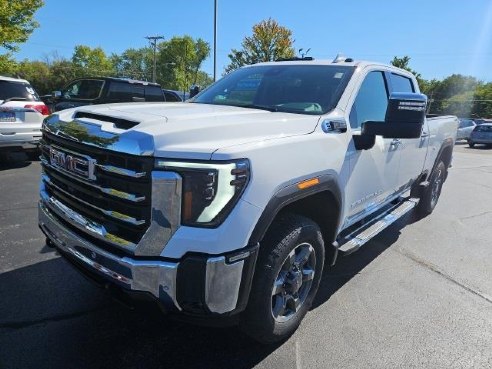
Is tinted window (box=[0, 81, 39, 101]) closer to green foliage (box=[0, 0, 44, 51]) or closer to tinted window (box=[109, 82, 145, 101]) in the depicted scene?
tinted window (box=[109, 82, 145, 101])

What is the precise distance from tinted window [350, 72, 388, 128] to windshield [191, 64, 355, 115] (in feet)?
0.66

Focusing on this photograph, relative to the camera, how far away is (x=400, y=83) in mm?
4621

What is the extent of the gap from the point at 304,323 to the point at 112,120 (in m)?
2.02

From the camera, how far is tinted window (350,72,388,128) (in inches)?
133

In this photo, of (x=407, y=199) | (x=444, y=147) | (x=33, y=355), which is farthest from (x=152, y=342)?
(x=444, y=147)

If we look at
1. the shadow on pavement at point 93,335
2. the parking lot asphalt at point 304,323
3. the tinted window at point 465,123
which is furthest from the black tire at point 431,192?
the tinted window at point 465,123

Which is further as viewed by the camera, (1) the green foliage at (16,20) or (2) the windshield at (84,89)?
(1) the green foliage at (16,20)

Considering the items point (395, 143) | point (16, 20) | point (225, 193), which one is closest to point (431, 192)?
point (395, 143)

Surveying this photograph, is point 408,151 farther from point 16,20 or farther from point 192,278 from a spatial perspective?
point 16,20

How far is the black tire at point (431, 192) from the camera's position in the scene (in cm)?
599

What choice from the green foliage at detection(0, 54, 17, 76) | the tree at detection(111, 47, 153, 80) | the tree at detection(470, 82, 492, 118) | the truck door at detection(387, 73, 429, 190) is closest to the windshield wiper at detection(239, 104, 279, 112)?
the truck door at detection(387, 73, 429, 190)

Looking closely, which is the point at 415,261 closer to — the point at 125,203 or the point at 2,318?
the point at 125,203

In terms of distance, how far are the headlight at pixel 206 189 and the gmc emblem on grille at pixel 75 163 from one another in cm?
51

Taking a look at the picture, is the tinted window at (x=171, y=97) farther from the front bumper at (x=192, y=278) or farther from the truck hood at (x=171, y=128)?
the front bumper at (x=192, y=278)
